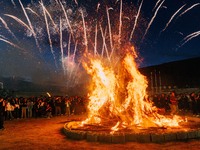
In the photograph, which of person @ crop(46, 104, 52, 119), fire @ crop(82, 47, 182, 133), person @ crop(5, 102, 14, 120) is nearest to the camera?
fire @ crop(82, 47, 182, 133)

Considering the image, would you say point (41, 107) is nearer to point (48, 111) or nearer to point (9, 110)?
point (48, 111)

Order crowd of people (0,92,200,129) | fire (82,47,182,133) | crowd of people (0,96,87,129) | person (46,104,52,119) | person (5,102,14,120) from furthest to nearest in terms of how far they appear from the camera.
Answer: person (46,104,52,119), crowd of people (0,96,87,129), crowd of people (0,92,200,129), person (5,102,14,120), fire (82,47,182,133)

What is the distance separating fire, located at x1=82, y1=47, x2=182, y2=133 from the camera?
13.2m

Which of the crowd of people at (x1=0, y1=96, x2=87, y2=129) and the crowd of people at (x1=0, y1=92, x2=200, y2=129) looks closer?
the crowd of people at (x1=0, y1=92, x2=200, y2=129)

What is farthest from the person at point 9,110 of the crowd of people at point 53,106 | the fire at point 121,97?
the fire at point 121,97

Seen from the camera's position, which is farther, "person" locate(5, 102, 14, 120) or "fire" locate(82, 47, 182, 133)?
"person" locate(5, 102, 14, 120)

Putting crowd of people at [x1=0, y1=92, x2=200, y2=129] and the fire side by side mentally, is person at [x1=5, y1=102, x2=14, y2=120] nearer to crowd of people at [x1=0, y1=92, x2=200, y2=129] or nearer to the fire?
crowd of people at [x1=0, y1=92, x2=200, y2=129]

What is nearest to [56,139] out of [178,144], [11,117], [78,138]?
[78,138]

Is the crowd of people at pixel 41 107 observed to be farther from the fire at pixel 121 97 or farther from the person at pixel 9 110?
the fire at pixel 121 97

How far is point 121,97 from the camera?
46.8 ft

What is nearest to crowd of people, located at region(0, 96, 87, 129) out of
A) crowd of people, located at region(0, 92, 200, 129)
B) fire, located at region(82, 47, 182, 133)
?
crowd of people, located at region(0, 92, 200, 129)

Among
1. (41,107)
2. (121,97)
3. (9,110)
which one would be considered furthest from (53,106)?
(121,97)

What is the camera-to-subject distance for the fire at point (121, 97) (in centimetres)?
1324

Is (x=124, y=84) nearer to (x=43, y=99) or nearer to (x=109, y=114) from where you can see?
(x=109, y=114)
